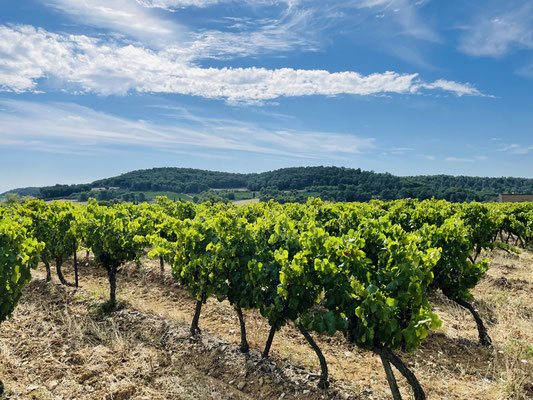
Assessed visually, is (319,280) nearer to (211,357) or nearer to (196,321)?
A: (211,357)

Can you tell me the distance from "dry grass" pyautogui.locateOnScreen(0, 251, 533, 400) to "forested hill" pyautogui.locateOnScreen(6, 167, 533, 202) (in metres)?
79.9

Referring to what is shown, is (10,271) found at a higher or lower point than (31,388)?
higher

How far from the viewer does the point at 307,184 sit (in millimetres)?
123562

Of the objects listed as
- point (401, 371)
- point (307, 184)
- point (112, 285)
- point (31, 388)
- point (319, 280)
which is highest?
point (307, 184)

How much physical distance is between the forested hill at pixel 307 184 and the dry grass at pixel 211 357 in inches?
3147

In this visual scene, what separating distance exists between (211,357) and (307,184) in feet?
385

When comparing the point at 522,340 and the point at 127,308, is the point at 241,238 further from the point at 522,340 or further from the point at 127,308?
the point at 522,340

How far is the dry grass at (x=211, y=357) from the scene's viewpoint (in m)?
6.57

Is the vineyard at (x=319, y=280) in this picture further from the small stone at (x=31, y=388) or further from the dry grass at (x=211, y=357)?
the small stone at (x=31, y=388)

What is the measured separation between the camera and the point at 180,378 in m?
6.98

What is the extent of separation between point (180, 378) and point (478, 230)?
11417 mm

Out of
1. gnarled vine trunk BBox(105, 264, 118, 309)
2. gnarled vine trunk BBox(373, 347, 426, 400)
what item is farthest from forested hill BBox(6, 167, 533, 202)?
gnarled vine trunk BBox(373, 347, 426, 400)

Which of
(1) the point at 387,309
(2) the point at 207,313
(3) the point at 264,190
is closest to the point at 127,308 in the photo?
(2) the point at 207,313

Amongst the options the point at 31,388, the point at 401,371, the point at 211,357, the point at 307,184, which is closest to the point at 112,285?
the point at 31,388
